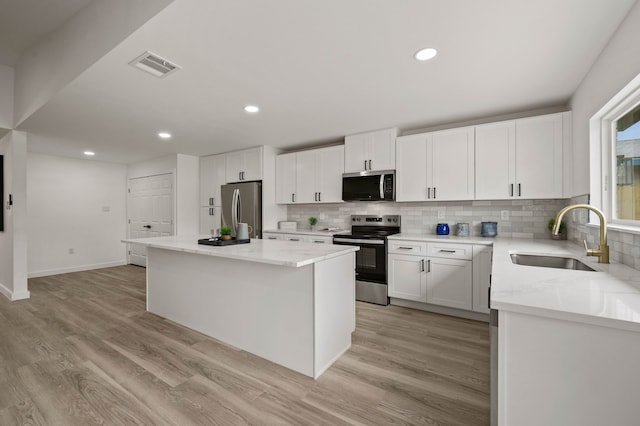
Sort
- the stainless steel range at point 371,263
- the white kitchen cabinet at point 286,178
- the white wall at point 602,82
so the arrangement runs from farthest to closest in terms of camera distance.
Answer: the white kitchen cabinet at point 286,178 < the stainless steel range at point 371,263 < the white wall at point 602,82

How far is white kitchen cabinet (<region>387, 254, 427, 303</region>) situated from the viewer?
334 cm

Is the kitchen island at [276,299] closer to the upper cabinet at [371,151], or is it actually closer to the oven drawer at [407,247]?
the oven drawer at [407,247]

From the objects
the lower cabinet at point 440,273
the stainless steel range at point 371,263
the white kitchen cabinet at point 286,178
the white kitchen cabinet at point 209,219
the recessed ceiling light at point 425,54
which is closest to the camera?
the recessed ceiling light at point 425,54

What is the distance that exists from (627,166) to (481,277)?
1.49 metres

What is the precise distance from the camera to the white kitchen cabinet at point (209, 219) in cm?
538

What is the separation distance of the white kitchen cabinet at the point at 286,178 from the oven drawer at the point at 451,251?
236cm

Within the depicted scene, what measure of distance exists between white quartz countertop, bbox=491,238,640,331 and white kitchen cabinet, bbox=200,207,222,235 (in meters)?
4.78

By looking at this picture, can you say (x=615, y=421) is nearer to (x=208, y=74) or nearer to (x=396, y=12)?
(x=396, y=12)

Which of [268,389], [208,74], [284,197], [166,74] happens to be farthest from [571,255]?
[284,197]

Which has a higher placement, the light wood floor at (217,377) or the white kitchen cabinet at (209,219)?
the white kitchen cabinet at (209,219)

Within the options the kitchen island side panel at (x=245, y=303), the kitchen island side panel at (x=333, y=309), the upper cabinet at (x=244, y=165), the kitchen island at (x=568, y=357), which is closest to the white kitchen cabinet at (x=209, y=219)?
the upper cabinet at (x=244, y=165)

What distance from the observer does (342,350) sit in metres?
2.37

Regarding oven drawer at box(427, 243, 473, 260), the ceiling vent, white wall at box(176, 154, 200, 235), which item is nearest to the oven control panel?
oven drawer at box(427, 243, 473, 260)

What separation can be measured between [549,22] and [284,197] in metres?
3.85
